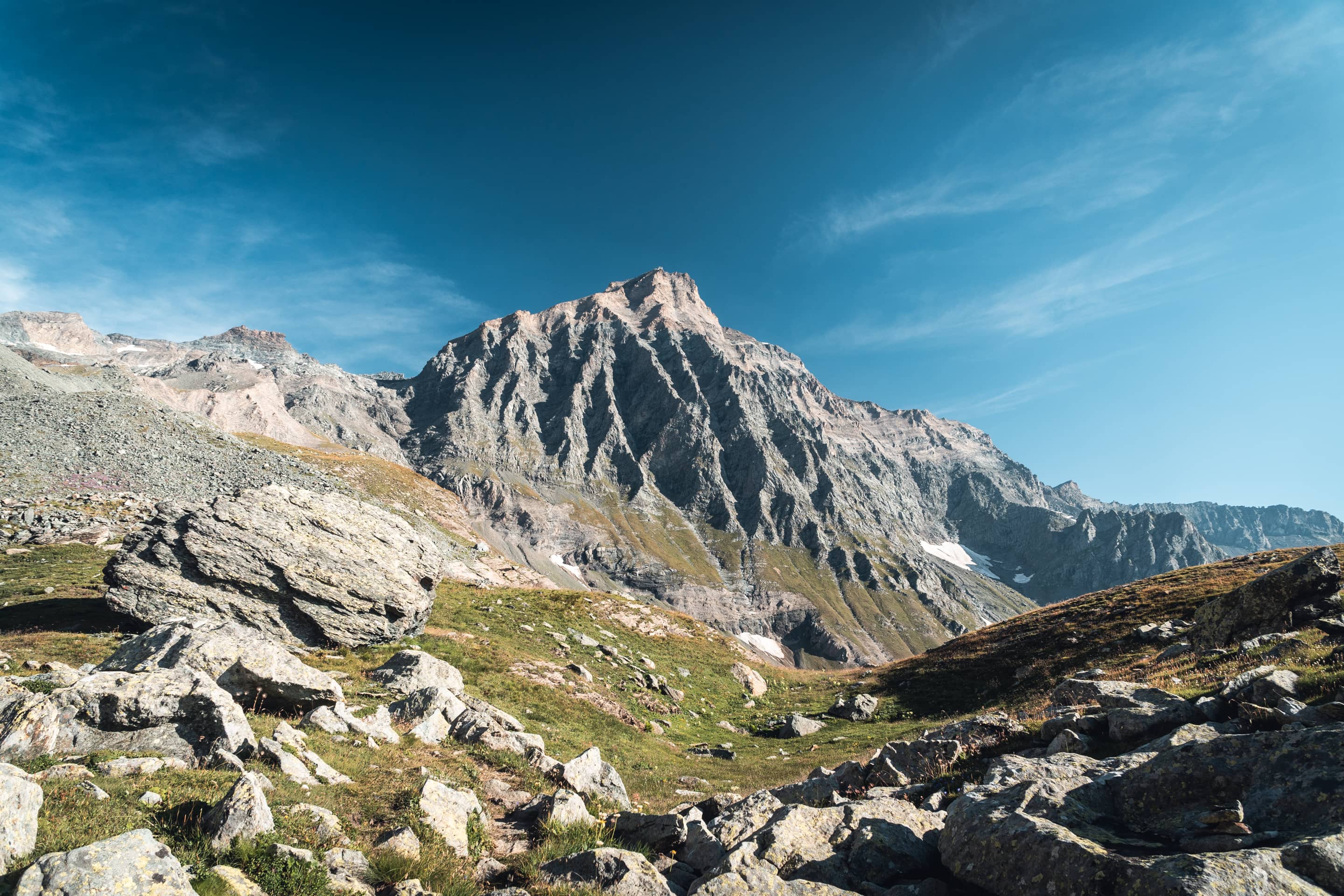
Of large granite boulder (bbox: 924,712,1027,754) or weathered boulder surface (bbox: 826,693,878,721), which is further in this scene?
weathered boulder surface (bbox: 826,693,878,721)

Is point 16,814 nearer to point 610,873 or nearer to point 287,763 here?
point 287,763

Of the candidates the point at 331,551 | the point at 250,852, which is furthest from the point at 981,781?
the point at 331,551

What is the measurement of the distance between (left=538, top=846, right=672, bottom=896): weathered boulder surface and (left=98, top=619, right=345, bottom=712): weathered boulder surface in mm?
11783

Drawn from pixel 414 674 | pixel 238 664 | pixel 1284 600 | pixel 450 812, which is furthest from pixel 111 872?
pixel 1284 600

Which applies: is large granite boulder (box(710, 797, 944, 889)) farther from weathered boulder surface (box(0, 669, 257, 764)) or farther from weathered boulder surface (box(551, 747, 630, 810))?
weathered boulder surface (box(0, 669, 257, 764))

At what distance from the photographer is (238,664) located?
53.2ft

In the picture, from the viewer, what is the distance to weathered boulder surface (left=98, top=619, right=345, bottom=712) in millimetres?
15852

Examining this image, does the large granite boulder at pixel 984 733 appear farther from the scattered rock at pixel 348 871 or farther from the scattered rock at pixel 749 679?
the scattered rock at pixel 749 679

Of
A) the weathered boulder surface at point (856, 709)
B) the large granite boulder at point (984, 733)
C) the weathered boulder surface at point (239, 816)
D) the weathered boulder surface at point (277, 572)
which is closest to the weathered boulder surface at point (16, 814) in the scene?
the weathered boulder surface at point (239, 816)

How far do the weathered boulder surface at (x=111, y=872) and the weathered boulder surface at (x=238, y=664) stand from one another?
36.1 ft

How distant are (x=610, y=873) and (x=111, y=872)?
644 centimetres

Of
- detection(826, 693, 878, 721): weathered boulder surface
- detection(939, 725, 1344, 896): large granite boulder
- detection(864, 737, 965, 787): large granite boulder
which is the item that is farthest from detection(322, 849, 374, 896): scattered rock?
detection(826, 693, 878, 721): weathered boulder surface

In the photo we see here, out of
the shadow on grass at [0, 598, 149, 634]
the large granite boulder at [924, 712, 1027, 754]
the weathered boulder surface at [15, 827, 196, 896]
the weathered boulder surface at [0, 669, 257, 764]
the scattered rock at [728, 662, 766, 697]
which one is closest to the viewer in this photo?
the weathered boulder surface at [15, 827, 196, 896]

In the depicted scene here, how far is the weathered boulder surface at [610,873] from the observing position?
8.63 meters
